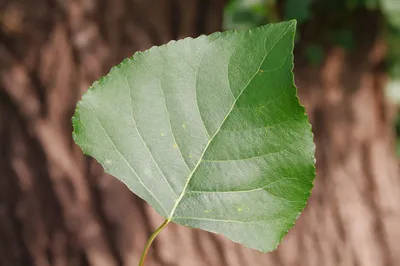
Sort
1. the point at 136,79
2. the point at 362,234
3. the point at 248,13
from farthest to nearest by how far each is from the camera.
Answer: the point at 362,234 → the point at 248,13 → the point at 136,79

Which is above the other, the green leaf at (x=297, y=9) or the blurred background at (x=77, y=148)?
the green leaf at (x=297, y=9)

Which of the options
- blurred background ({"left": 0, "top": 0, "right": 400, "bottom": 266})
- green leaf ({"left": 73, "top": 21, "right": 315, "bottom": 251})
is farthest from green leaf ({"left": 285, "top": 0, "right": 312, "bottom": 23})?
green leaf ({"left": 73, "top": 21, "right": 315, "bottom": 251})

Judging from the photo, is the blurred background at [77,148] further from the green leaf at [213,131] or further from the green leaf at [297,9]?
the green leaf at [213,131]

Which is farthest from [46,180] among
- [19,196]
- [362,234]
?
[362,234]

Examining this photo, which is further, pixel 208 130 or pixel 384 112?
pixel 384 112

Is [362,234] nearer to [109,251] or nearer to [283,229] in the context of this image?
[109,251]

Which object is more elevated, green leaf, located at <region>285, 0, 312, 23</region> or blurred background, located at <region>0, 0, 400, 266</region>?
green leaf, located at <region>285, 0, 312, 23</region>

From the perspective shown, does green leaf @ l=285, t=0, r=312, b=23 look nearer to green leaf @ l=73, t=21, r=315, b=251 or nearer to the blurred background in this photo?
the blurred background

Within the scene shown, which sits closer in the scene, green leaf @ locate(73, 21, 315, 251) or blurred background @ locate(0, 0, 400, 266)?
green leaf @ locate(73, 21, 315, 251)

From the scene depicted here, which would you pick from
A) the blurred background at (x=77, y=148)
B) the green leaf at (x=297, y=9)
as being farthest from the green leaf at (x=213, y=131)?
the green leaf at (x=297, y=9)
